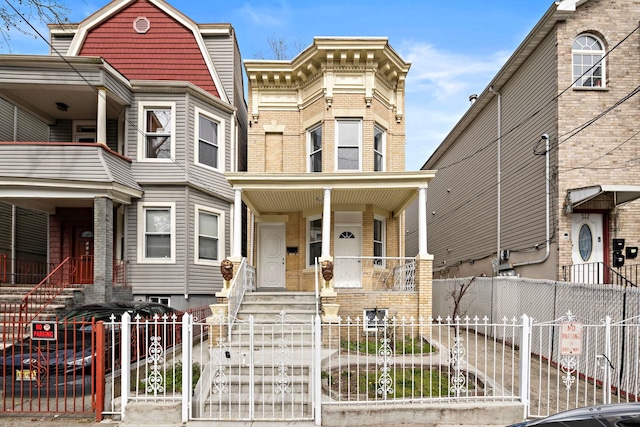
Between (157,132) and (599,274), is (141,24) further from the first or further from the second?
(599,274)

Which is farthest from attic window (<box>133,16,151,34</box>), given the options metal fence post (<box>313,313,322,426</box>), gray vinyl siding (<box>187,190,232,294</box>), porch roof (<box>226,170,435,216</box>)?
metal fence post (<box>313,313,322,426</box>)

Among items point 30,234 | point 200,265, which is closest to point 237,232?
point 200,265

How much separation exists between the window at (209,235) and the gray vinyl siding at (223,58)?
15.6 feet

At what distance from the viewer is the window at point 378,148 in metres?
14.1

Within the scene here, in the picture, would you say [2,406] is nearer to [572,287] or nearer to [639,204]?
[572,287]

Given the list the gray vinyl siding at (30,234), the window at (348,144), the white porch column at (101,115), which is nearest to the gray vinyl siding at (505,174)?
the window at (348,144)

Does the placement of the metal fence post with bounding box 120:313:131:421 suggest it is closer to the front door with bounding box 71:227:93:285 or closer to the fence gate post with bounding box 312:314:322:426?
the fence gate post with bounding box 312:314:322:426

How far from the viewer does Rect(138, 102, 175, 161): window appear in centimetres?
1402

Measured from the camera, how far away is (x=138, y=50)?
1544 centimetres

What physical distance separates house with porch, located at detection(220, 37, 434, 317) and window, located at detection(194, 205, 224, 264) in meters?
1.57

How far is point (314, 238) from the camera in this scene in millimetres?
14094

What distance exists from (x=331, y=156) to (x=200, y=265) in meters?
5.56

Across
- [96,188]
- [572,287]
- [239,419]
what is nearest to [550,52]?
[572,287]

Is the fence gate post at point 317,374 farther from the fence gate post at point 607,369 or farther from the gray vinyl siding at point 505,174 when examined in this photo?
the gray vinyl siding at point 505,174
